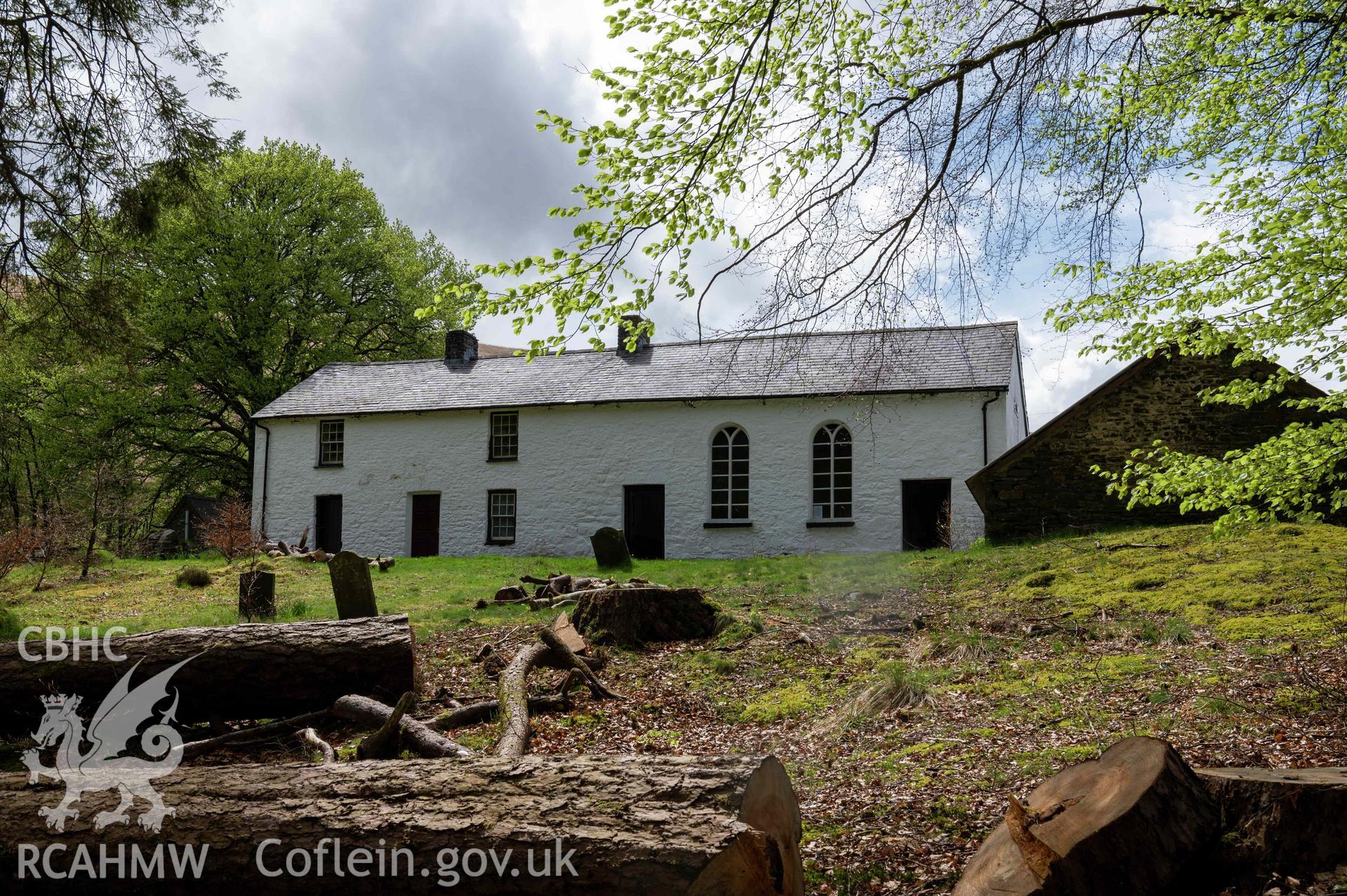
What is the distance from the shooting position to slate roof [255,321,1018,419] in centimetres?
2331

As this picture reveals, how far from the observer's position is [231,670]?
6.93m

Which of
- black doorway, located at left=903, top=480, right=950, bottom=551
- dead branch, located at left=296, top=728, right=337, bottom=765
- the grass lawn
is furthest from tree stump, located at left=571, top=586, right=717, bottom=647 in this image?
black doorway, located at left=903, top=480, right=950, bottom=551

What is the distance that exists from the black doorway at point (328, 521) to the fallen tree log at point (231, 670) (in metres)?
21.8

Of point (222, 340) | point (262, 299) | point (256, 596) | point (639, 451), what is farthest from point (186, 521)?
point (256, 596)

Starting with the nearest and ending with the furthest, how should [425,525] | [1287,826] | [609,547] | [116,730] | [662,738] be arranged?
[1287,826]
[662,738]
[116,730]
[609,547]
[425,525]

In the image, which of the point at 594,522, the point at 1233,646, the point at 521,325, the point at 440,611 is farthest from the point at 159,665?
the point at 594,522

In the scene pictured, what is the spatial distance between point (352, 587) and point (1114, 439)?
14.4 m

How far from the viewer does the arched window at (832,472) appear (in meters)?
24.0

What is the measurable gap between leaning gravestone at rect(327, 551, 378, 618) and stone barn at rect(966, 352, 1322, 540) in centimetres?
1267

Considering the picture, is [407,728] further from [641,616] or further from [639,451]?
[639,451]

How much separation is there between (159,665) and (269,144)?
106 ft

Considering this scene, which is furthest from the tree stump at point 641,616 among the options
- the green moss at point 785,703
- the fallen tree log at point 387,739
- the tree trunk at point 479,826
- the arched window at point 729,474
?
the arched window at point 729,474

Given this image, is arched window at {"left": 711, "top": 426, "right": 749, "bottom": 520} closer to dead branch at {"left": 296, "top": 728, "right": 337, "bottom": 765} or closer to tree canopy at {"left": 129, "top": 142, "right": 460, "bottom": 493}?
tree canopy at {"left": 129, "top": 142, "right": 460, "bottom": 493}

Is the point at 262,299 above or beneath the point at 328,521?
above
